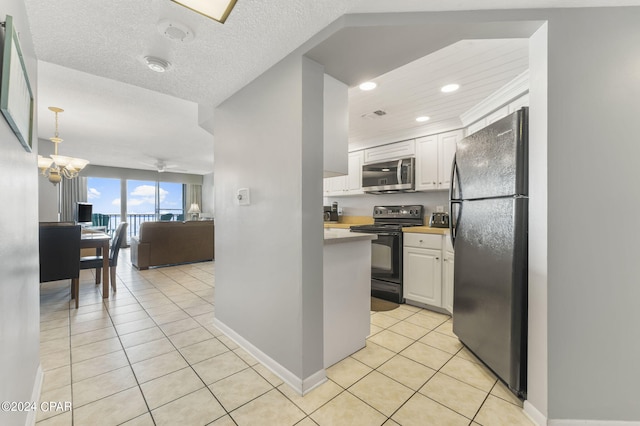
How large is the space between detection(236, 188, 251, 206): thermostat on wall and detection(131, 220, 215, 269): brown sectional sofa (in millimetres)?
3709

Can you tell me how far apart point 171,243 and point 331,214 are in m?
3.17

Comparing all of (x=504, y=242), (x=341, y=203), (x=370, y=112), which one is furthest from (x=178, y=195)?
(x=504, y=242)

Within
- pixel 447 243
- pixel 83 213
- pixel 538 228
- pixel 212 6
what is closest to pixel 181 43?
pixel 212 6

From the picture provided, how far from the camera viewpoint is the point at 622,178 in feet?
4.44

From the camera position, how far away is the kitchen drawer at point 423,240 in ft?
9.66

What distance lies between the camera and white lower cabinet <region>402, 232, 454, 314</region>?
2852 millimetres

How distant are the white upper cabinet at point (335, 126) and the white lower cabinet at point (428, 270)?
152 centimetres

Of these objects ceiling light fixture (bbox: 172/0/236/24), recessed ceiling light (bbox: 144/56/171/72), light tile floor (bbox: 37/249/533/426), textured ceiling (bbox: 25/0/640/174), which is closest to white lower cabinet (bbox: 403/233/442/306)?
light tile floor (bbox: 37/249/533/426)

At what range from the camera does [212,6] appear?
1139 millimetres

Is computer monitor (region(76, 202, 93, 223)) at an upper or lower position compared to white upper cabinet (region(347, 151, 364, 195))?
lower

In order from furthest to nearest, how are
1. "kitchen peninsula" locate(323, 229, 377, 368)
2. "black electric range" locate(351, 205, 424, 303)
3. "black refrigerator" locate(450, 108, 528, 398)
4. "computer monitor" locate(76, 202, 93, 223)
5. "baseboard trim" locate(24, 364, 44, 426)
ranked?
"computer monitor" locate(76, 202, 93, 223) < "black electric range" locate(351, 205, 424, 303) < "kitchen peninsula" locate(323, 229, 377, 368) < "black refrigerator" locate(450, 108, 528, 398) < "baseboard trim" locate(24, 364, 44, 426)

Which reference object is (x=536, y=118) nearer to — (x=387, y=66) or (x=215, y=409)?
(x=387, y=66)

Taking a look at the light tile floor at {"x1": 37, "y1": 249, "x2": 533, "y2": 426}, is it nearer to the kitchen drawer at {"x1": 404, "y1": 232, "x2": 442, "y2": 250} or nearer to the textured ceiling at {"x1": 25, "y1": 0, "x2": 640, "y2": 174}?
the kitchen drawer at {"x1": 404, "y1": 232, "x2": 442, "y2": 250}

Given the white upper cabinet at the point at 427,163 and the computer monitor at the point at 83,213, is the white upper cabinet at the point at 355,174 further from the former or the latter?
the computer monitor at the point at 83,213
